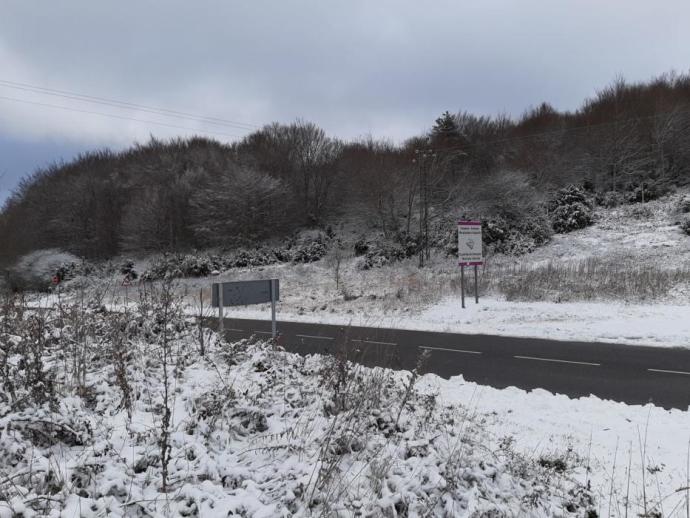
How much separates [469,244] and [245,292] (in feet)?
30.9

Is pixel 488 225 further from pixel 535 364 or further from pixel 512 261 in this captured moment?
pixel 535 364

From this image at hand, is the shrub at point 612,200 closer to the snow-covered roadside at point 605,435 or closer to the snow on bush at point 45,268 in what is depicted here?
the snow-covered roadside at point 605,435

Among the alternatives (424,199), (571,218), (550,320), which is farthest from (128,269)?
(571,218)

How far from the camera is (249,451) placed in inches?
137

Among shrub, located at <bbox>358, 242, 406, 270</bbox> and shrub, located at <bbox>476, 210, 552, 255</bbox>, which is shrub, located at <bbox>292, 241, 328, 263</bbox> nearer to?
shrub, located at <bbox>358, 242, 406, 270</bbox>

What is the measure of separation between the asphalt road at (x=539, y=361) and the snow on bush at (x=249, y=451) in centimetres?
104

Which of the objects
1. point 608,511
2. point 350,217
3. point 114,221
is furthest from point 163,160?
point 608,511

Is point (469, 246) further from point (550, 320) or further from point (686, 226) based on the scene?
point (686, 226)

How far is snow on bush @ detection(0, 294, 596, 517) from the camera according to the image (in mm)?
2793

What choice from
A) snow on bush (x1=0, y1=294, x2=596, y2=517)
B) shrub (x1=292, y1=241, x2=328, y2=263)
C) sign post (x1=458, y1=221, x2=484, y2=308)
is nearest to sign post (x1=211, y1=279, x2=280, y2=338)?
snow on bush (x1=0, y1=294, x2=596, y2=517)

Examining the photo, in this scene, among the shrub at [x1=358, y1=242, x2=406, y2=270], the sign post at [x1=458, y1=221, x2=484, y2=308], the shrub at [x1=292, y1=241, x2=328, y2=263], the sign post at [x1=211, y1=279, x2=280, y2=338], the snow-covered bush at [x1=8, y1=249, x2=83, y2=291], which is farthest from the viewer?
the snow-covered bush at [x1=8, y1=249, x2=83, y2=291]

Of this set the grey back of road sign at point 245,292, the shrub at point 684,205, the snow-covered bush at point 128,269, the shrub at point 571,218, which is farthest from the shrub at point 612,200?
the snow-covered bush at point 128,269

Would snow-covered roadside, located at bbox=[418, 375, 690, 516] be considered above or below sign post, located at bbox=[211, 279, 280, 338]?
below

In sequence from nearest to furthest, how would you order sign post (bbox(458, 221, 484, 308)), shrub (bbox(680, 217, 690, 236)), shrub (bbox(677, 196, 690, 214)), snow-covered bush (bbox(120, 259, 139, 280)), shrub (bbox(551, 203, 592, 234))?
1. sign post (bbox(458, 221, 484, 308))
2. shrub (bbox(680, 217, 690, 236))
3. shrub (bbox(677, 196, 690, 214))
4. shrub (bbox(551, 203, 592, 234))
5. snow-covered bush (bbox(120, 259, 139, 280))
